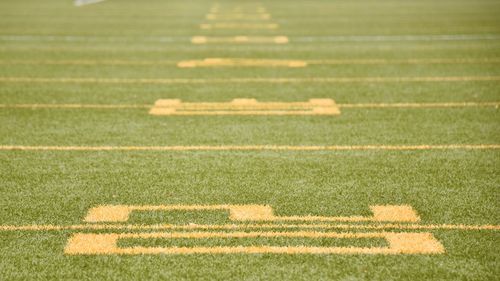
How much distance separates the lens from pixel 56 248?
3.31m

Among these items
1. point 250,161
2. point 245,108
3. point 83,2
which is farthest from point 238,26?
point 250,161

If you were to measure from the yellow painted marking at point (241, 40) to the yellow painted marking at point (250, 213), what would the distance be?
7.07 m

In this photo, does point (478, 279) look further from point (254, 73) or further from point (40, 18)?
point (40, 18)

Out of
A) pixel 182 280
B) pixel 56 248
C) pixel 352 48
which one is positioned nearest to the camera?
pixel 182 280

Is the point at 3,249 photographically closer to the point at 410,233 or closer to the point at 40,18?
the point at 410,233

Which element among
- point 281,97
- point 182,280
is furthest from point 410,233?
point 281,97

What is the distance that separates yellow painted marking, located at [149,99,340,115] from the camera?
20.1 feet

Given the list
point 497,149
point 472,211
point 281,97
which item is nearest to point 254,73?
point 281,97

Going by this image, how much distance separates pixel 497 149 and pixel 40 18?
11.9 metres

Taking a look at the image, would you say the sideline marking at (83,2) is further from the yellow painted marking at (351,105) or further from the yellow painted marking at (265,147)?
the yellow painted marking at (265,147)

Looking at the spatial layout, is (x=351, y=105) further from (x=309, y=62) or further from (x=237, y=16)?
(x=237, y=16)

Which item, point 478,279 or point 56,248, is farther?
point 56,248

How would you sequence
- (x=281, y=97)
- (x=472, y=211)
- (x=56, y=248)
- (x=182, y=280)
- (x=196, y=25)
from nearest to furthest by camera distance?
1. (x=182, y=280)
2. (x=56, y=248)
3. (x=472, y=211)
4. (x=281, y=97)
5. (x=196, y=25)

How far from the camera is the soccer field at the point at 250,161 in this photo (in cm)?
323
